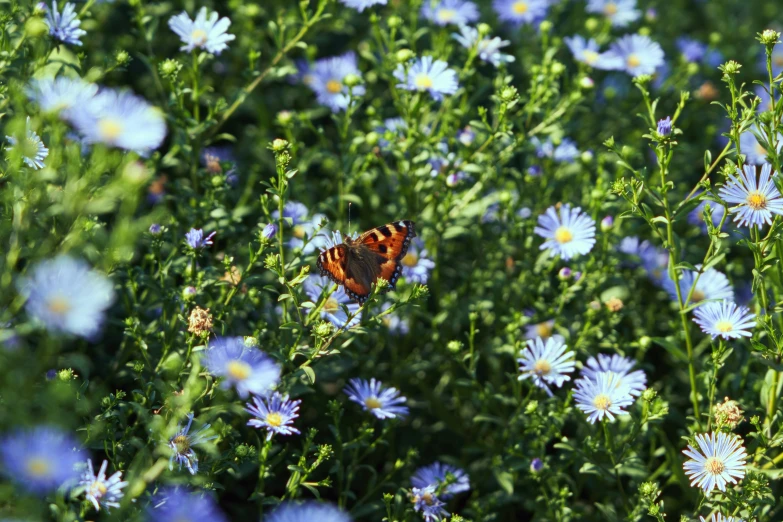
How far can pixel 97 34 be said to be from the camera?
12.4 feet

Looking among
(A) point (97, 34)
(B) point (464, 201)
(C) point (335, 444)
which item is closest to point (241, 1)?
(A) point (97, 34)

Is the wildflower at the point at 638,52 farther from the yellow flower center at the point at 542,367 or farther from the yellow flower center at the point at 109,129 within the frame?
the yellow flower center at the point at 109,129

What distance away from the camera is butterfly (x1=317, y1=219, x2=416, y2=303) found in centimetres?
251

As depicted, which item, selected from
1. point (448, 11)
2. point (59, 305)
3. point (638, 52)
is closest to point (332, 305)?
point (59, 305)

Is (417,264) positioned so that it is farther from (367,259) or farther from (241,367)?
(241,367)

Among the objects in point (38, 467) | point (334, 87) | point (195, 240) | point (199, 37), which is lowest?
point (38, 467)

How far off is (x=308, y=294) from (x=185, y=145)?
727 millimetres

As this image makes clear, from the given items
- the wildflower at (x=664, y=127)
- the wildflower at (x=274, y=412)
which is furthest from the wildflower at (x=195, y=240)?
the wildflower at (x=664, y=127)

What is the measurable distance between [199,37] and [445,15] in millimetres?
1203

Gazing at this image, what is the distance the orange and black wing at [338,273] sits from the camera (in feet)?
8.20

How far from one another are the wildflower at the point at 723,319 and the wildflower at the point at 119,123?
1743 millimetres

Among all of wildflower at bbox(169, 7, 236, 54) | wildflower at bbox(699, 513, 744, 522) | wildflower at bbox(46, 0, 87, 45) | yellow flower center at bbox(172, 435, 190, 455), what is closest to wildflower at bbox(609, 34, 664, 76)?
wildflower at bbox(169, 7, 236, 54)

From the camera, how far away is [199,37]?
3008 mm

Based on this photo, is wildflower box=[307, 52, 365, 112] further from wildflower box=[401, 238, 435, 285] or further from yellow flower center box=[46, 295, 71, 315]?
yellow flower center box=[46, 295, 71, 315]
